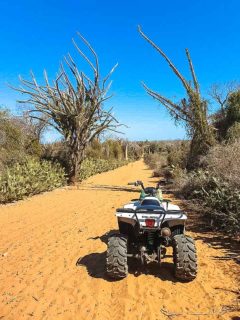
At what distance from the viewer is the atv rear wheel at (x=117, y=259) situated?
445 centimetres

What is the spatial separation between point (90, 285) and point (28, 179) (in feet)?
30.3

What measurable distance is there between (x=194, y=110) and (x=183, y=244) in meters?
11.2

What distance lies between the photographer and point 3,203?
1202 cm

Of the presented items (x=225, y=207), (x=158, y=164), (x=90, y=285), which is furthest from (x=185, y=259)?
(x=158, y=164)

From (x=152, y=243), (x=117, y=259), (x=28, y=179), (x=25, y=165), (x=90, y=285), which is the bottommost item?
(x=90, y=285)

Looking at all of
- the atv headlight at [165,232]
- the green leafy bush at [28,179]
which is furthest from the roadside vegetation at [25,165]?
the atv headlight at [165,232]

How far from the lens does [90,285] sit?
466 centimetres

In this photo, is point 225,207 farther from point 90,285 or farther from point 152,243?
point 90,285

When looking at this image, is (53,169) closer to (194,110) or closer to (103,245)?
(194,110)

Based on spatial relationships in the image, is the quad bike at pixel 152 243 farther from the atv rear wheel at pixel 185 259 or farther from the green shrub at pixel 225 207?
the green shrub at pixel 225 207

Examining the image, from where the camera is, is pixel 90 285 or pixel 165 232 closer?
pixel 165 232

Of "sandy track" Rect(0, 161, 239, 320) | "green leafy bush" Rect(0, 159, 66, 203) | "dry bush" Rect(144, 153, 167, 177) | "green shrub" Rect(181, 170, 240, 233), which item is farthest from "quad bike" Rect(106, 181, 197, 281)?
"dry bush" Rect(144, 153, 167, 177)

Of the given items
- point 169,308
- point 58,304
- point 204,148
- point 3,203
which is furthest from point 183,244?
point 204,148

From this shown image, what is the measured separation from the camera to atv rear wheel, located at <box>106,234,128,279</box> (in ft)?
14.6
